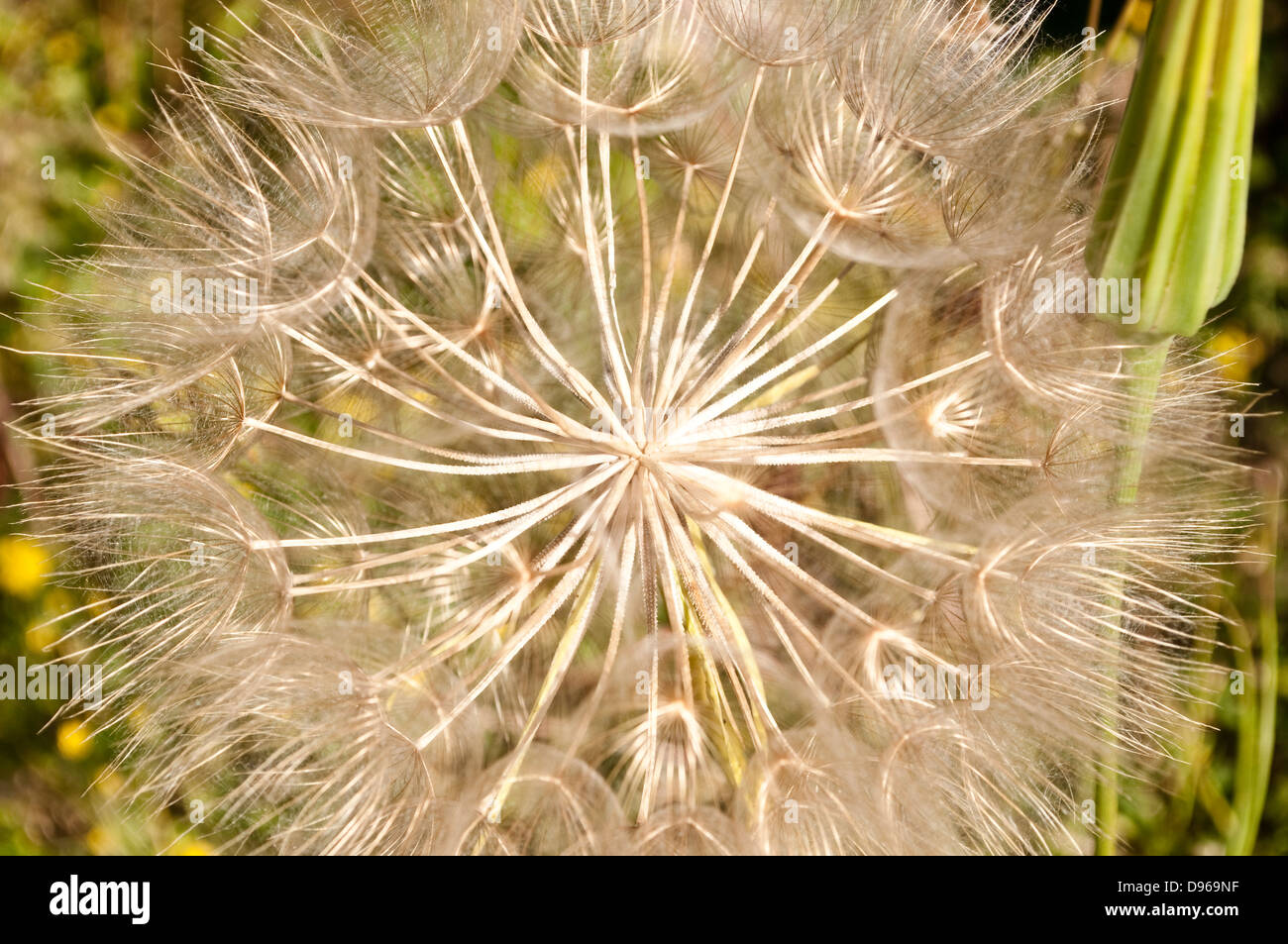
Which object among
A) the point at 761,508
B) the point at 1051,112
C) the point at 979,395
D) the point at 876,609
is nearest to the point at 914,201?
the point at 1051,112

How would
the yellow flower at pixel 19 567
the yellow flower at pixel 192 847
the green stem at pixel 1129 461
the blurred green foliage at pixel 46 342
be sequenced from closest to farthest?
1. the green stem at pixel 1129 461
2. the yellow flower at pixel 192 847
3. the blurred green foliage at pixel 46 342
4. the yellow flower at pixel 19 567

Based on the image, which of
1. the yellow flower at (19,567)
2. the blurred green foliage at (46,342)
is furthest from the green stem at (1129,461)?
the yellow flower at (19,567)

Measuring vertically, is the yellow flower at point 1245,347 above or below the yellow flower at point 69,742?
above

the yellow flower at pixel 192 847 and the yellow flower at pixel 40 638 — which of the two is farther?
the yellow flower at pixel 40 638

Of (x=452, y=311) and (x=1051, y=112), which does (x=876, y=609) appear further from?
(x=452, y=311)

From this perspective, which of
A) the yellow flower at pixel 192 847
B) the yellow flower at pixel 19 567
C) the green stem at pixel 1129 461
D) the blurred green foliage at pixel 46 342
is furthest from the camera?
the yellow flower at pixel 19 567

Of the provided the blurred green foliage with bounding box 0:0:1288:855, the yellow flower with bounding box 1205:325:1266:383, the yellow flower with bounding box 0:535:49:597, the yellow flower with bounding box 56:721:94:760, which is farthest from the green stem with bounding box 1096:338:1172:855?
the yellow flower with bounding box 0:535:49:597

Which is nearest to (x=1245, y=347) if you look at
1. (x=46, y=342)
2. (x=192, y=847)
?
(x=192, y=847)

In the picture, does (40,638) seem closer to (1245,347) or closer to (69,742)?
(69,742)

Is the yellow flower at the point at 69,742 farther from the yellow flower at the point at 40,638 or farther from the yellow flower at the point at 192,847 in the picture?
the yellow flower at the point at 192,847
